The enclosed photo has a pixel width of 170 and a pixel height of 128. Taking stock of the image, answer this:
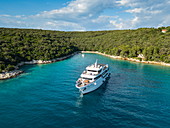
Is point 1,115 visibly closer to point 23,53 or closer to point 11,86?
point 11,86

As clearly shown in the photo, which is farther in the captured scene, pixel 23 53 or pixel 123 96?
pixel 23 53

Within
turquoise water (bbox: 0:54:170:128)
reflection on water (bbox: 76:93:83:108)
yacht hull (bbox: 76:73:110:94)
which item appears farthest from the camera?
yacht hull (bbox: 76:73:110:94)

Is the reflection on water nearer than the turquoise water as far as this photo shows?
No

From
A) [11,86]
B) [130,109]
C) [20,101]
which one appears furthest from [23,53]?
[130,109]

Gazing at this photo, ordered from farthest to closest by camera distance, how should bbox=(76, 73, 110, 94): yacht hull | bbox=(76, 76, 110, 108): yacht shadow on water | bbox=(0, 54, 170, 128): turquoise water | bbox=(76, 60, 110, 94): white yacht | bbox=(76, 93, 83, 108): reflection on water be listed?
bbox=(76, 60, 110, 94): white yacht
bbox=(76, 73, 110, 94): yacht hull
bbox=(76, 76, 110, 108): yacht shadow on water
bbox=(76, 93, 83, 108): reflection on water
bbox=(0, 54, 170, 128): turquoise water

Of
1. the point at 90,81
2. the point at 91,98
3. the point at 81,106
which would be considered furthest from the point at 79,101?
the point at 90,81

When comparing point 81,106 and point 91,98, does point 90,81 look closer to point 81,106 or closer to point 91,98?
point 91,98

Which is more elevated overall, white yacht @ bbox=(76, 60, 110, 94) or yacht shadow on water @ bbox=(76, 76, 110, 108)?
white yacht @ bbox=(76, 60, 110, 94)

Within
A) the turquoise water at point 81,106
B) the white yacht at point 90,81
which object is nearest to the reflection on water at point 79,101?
the turquoise water at point 81,106

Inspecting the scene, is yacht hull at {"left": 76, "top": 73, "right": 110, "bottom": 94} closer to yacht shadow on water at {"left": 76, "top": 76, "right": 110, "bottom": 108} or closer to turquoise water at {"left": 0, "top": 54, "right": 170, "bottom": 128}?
yacht shadow on water at {"left": 76, "top": 76, "right": 110, "bottom": 108}

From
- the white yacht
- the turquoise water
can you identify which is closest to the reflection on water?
the turquoise water

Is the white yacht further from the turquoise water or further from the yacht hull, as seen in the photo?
the turquoise water
